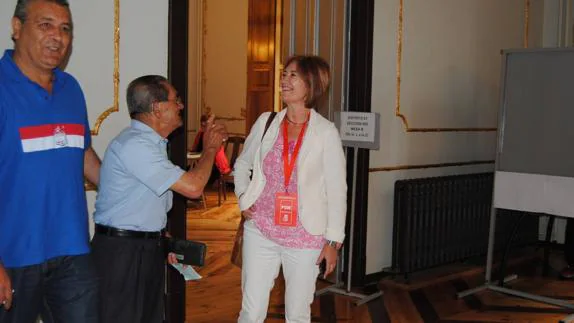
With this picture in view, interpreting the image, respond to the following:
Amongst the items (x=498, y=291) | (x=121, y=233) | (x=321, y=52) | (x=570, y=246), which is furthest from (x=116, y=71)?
(x=570, y=246)

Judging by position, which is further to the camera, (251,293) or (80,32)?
(80,32)

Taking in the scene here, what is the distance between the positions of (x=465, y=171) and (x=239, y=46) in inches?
222

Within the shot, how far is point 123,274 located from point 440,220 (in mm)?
3615

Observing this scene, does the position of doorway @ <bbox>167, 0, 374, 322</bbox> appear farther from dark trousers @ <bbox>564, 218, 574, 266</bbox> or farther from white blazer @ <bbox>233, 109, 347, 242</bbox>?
dark trousers @ <bbox>564, 218, 574, 266</bbox>

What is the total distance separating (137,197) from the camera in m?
2.51

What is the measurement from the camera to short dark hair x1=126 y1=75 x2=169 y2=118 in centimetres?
252

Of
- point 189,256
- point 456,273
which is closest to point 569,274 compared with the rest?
point 456,273

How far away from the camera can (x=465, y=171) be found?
6207mm

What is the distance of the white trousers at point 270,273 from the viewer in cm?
288

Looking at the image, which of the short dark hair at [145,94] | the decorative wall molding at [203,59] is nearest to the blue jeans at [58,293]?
the short dark hair at [145,94]

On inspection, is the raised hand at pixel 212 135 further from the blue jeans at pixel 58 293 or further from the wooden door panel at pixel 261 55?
the wooden door panel at pixel 261 55

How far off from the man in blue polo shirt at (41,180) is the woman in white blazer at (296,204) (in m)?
0.79

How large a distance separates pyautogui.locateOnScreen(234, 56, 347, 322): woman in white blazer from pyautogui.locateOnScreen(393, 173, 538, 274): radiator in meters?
2.46

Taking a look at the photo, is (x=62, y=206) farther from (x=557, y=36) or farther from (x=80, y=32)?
(x=557, y=36)
